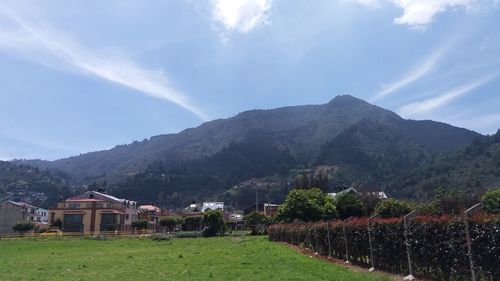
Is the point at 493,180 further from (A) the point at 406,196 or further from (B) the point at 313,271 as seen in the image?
(B) the point at 313,271

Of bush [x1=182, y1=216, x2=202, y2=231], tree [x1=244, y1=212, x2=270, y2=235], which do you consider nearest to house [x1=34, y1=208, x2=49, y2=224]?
bush [x1=182, y1=216, x2=202, y2=231]

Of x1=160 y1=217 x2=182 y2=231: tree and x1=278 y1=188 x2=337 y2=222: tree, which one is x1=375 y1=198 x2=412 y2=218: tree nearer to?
x1=278 y1=188 x2=337 y2=222: tree

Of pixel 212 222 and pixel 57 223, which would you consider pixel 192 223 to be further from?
pixel 212 222

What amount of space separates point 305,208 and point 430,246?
39545 mm

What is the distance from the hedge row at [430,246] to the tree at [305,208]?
30.2m

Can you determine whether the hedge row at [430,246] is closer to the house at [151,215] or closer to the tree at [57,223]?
the tree at [57,223]

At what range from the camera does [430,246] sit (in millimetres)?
13672

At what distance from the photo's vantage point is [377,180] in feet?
647

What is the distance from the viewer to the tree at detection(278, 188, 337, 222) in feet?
174

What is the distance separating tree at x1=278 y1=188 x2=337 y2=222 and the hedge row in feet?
99.1

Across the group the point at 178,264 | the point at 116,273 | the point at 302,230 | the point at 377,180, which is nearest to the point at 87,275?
the point at 116,273

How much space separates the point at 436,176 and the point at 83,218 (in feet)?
360

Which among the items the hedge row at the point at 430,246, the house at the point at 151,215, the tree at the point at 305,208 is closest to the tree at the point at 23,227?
the house at the point at 151,215

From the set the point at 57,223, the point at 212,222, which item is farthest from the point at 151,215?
the point at 212,222
